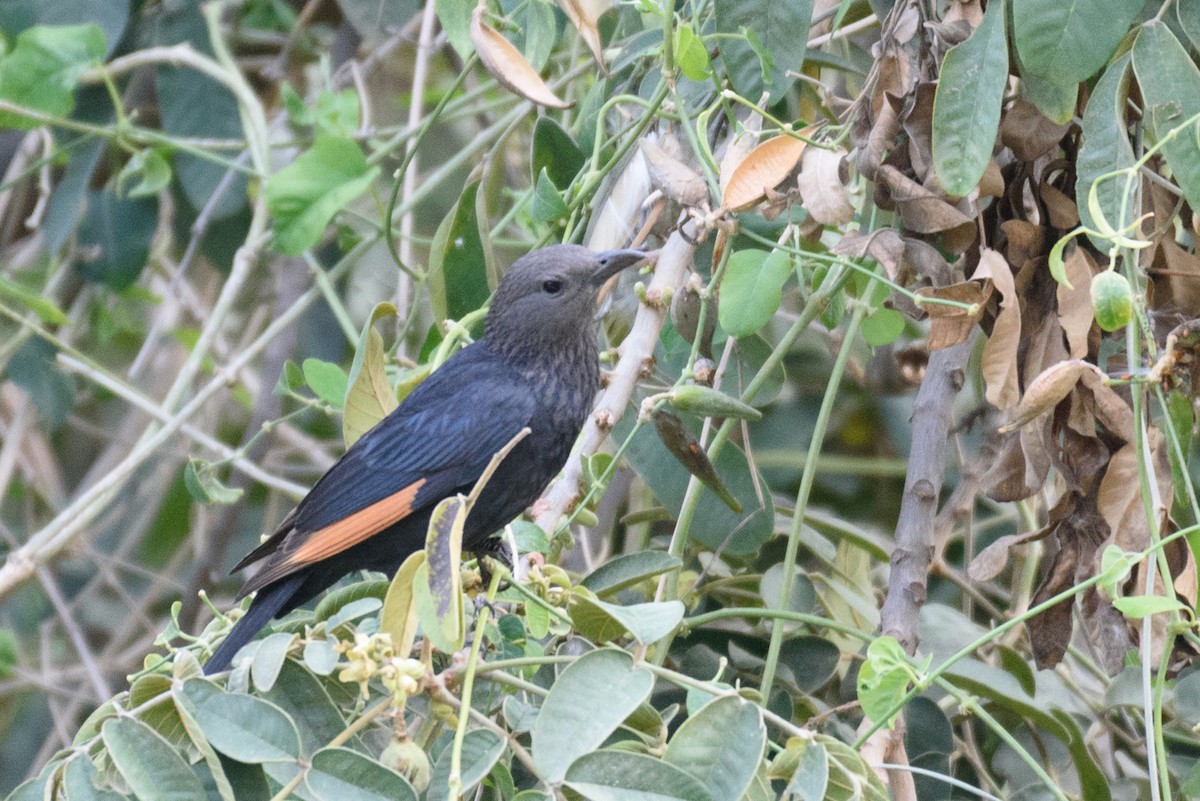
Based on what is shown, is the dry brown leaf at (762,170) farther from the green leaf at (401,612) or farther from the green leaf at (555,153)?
the green leaf at (401,612)

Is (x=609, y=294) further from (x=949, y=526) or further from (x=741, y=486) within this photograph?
(x=949, y=526)

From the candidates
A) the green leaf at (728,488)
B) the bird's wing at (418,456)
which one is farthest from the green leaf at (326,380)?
the green leaf at (728,488)

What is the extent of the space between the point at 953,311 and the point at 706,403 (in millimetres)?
380

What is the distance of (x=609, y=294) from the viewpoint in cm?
291

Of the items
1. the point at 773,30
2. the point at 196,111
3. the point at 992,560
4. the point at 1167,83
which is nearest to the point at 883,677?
the point at 992,560

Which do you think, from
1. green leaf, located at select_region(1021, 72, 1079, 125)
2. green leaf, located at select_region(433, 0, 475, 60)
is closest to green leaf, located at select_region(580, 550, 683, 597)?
Answer: green leaf, located at select_region(1021, 72, 1079, 125)

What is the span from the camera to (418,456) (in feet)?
9.05

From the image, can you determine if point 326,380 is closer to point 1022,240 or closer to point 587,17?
point 587,17

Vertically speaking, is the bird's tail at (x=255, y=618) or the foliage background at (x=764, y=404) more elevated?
the foliage background at (x=764, y=404)

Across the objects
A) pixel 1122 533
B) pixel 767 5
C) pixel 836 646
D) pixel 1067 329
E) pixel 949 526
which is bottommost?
pixel 836 646

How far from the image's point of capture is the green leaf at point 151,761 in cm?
159

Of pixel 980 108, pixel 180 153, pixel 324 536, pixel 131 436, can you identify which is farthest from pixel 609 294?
pixel 131 436

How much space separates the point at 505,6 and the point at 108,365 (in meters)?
2.94

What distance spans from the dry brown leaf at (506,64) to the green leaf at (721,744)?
3.23 ft
